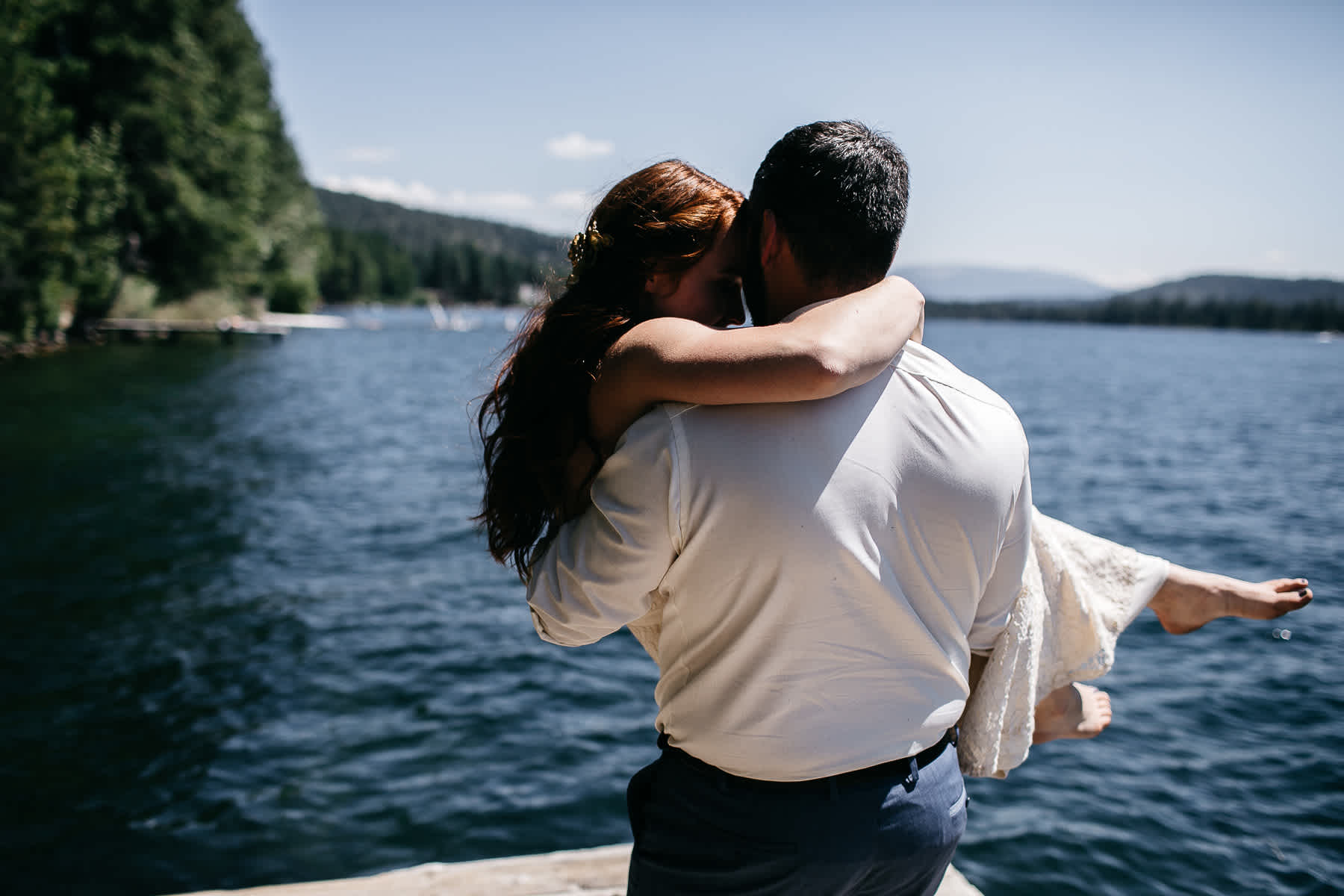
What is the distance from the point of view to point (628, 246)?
1867 mm

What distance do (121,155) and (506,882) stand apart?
40.2 m

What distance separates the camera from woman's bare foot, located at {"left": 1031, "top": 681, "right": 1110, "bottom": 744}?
238 centimetres

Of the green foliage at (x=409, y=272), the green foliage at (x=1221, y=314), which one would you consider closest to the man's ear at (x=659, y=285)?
the green foliage at (x=409, y=272)

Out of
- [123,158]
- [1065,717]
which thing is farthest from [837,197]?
[123,158]

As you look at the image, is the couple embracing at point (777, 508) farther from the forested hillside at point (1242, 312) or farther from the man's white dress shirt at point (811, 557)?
the forested hillside at point (1242, 312)

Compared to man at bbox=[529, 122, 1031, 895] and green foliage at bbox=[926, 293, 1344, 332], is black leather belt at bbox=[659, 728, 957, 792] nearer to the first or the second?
man at bbox=[529, 122, 1031, 895]

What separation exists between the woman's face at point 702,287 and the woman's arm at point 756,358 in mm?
179

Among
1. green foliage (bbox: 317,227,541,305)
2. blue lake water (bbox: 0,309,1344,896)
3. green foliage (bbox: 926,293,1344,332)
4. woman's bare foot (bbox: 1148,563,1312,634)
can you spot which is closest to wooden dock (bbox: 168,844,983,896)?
woman's bare foot (bbox: 1148,563,1312,634)

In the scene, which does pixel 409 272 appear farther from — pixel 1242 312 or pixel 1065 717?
pixel 1065 717

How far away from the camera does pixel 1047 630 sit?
2242 millimetres

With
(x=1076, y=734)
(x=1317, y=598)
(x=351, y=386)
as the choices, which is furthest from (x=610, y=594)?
(x=351, y=386)

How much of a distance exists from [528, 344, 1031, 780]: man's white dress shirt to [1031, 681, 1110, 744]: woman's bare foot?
771 millimetres

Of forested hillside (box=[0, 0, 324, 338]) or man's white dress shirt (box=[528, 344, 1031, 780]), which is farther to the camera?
forested hillside (box=[0, 0, 324, 338])

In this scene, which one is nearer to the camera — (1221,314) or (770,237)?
(770,237)
